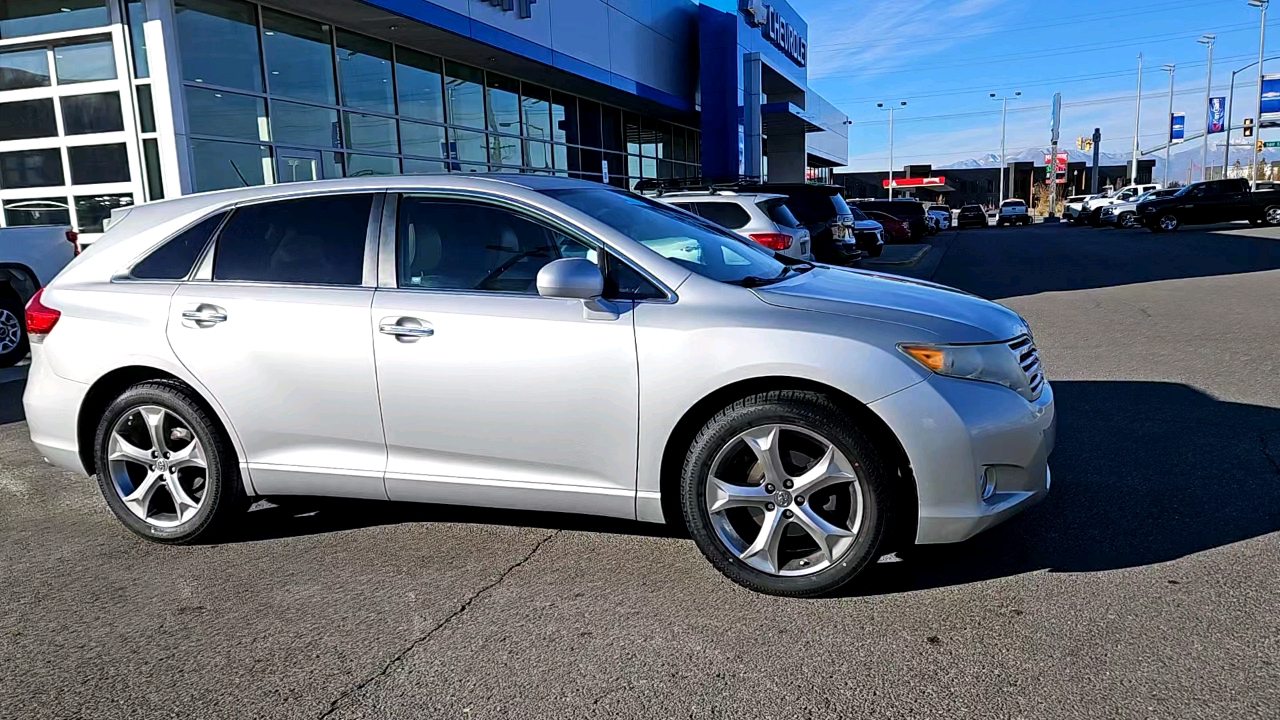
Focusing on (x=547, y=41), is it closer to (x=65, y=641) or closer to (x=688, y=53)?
(x=688, y=53)

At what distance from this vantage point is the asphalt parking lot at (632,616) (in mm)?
2891

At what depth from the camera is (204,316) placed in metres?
4.20

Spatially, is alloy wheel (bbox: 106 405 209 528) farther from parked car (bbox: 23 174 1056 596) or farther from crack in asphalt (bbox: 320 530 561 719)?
crack in asphalt (bbox: 320 530 561 719)

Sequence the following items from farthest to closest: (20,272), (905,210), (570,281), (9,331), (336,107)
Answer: (905,210), (336,107), (20,272), (9,331), (570,281)

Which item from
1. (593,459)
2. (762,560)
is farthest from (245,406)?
(762,560)

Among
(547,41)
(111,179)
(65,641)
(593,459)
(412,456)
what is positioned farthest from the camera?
(547,41)

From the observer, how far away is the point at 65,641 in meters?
3.42

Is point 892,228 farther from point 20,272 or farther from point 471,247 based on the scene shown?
point 471,247

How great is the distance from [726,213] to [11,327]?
8.18 meters

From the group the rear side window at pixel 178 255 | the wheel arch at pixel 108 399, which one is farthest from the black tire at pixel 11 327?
the rear side window at pixel 178 255

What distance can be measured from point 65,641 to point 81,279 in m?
1.96

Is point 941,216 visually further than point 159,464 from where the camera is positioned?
Yes

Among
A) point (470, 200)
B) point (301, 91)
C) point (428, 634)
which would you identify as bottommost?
point (428, 634)

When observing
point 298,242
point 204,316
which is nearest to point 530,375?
point 298,242
